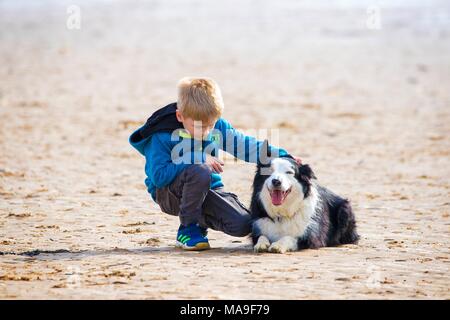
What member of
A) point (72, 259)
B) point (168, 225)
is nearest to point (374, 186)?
point (168, 225)

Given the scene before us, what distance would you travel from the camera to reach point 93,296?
5.90m

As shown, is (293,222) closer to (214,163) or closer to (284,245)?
(284,245)

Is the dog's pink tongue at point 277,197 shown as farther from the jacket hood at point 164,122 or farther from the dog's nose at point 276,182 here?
the jacket hood at point 164,122

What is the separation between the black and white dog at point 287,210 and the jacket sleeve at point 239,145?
0.48 feet

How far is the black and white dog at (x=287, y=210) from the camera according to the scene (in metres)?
7.25

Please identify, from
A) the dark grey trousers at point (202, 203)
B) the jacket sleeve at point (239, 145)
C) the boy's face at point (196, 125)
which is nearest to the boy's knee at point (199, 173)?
the dark grey trousers at point (202, 203)

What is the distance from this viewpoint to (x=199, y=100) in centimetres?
704

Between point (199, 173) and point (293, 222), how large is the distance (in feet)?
2.76

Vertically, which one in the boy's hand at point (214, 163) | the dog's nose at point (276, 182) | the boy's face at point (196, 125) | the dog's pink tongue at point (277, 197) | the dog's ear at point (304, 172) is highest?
the boy's face at point (196, 125)

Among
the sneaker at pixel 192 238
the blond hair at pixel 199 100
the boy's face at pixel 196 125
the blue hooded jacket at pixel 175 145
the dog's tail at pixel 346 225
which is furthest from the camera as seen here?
the dog's tail at pixel 346 225

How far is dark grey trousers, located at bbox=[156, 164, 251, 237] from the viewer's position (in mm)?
7223

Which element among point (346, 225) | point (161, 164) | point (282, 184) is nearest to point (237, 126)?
point (346, 225)
